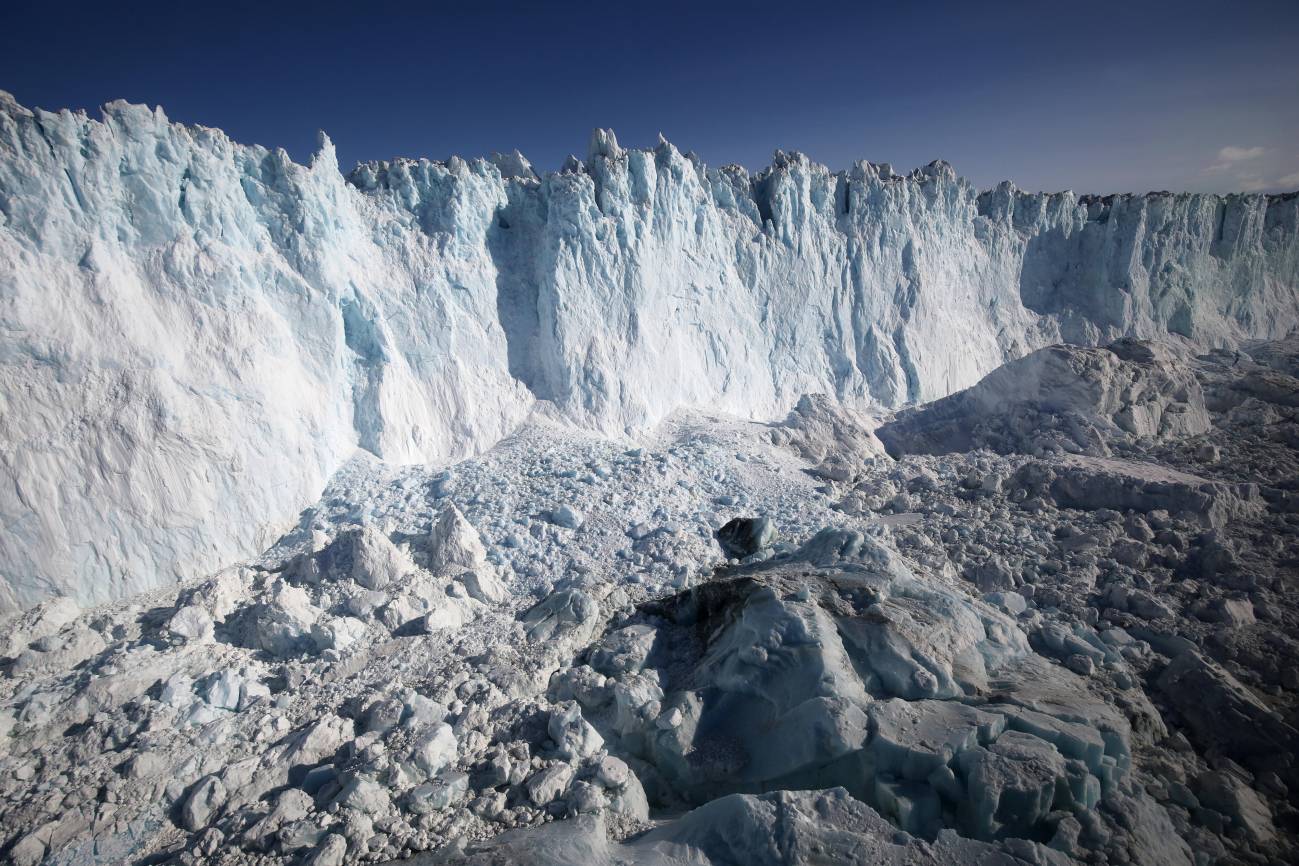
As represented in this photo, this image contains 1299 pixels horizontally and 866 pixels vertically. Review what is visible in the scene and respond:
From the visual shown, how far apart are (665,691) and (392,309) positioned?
990cm

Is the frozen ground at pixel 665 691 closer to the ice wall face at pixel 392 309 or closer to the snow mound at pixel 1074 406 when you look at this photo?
the ice wall face at pixel 392 309

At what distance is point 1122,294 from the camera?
89.2ft

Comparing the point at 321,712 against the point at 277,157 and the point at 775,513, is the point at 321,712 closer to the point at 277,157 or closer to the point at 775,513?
the point at 775,513

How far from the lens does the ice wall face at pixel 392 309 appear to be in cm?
841

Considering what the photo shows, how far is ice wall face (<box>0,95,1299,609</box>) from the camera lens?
8.41 meters

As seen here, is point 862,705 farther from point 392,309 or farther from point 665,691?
point 392,309

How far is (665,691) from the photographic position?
6902 mm

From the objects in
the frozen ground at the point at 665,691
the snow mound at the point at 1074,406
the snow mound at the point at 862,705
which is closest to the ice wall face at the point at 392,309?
the frozen ground at the point at 665,691

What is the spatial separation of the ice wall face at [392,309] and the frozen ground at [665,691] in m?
1.30

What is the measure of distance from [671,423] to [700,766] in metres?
10.5

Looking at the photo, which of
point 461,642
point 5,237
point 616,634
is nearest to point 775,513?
point 616,634

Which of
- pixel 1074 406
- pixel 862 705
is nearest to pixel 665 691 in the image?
pixel 862 705

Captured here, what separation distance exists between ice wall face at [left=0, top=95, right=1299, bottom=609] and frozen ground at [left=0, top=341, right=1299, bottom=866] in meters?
1.30

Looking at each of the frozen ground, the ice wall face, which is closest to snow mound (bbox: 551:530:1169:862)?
the frozen ground
